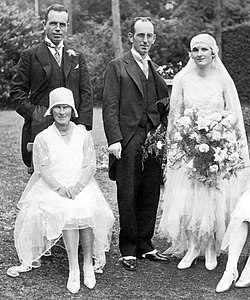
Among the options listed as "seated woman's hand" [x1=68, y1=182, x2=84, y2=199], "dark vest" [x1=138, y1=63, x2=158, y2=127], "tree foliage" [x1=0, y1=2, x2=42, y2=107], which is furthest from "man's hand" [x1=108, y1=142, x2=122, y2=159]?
"tree foliage" [x1=0, y1=2, x2=42, y2=107]

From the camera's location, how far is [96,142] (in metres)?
14.7

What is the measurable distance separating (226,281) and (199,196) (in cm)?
84

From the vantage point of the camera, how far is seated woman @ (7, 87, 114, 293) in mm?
5793

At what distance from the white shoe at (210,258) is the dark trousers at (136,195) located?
1.67 ft

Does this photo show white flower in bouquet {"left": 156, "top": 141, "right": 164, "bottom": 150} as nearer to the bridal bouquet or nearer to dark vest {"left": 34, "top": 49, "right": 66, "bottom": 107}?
the bridal bouquet

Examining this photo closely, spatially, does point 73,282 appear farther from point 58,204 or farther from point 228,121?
point 228,121

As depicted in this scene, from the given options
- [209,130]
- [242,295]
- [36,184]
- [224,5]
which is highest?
[224,5]

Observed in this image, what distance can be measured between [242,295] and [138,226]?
126 centimetres

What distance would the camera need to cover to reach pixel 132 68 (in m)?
6.32

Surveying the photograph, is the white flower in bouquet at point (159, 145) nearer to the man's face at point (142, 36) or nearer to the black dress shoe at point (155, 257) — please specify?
the man's face at point (142, 36)

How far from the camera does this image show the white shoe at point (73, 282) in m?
5.73

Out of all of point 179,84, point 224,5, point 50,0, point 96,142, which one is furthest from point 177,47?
point 179,84

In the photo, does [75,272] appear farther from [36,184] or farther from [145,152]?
[145,152]

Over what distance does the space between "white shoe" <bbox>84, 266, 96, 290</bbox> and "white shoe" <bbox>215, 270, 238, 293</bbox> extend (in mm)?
994
